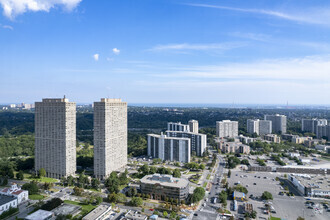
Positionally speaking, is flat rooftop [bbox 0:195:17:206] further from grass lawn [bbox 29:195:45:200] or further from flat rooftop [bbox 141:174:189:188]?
flat rooftop [bbox 141:174:189:188]

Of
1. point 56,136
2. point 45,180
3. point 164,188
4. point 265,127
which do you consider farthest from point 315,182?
point 265,127

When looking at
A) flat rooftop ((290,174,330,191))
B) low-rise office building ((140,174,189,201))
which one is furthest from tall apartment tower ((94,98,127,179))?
flat rooftop ((290,174,330,191))

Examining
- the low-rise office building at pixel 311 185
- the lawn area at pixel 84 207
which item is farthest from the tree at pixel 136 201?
the low-rise office building at pixel 311 185

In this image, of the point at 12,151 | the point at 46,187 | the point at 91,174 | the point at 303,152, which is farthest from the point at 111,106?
the point at 303,152

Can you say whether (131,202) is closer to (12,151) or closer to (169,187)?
(169,187)

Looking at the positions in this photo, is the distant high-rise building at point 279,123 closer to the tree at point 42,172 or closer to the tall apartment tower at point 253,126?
the tall apartment tower at point 253,126
